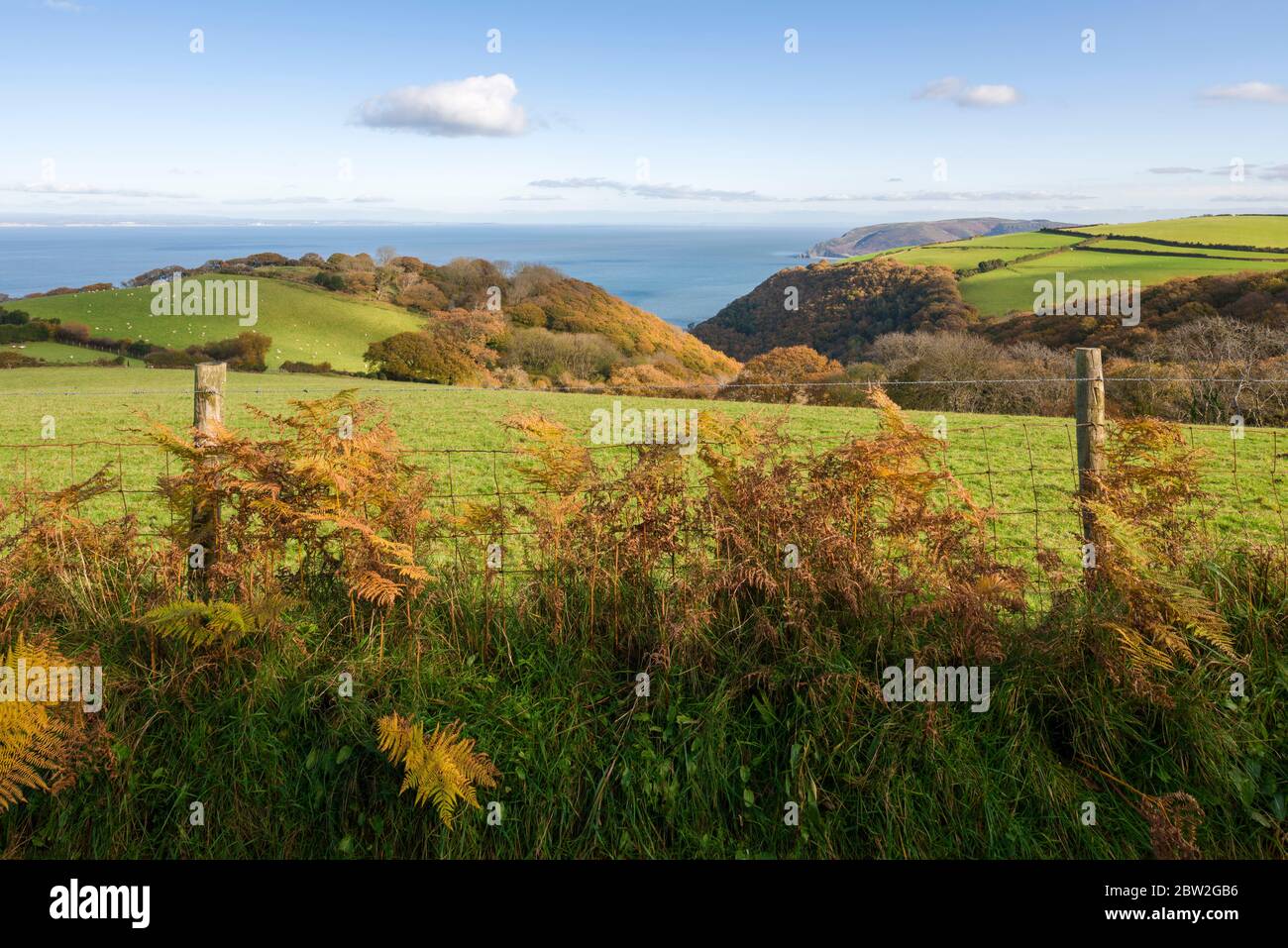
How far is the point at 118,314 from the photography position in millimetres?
57281

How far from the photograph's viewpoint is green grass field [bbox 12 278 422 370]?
53969 millimetres

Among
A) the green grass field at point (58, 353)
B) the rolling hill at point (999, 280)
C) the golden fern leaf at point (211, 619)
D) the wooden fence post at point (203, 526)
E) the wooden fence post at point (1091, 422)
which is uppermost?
the rolling hill at point (999, 280)

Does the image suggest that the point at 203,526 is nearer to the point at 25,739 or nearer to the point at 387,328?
the point at 25,739

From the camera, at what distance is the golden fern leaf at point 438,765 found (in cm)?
351

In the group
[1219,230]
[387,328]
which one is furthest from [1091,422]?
[1219,230]

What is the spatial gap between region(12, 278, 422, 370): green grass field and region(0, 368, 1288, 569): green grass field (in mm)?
21151

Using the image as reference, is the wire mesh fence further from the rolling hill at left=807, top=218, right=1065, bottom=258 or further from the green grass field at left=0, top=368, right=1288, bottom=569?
the rolling hill at left=807, top=218, right=1065, bottom=258

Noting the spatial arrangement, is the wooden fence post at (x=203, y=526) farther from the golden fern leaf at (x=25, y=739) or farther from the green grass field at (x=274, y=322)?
the green grass field at (x=274, y=322)

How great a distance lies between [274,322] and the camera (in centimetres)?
6288

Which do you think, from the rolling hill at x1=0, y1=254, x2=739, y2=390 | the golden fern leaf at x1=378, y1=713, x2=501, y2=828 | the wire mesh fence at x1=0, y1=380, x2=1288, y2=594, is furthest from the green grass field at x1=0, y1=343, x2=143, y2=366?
the golden fern leaf at x1=378, y1=713, x2=501, y2=828

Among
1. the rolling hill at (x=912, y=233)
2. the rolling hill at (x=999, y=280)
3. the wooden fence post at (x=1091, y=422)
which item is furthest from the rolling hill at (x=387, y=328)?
the rolling hill at (x=912, y=233)

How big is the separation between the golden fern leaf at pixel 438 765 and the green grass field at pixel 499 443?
68.0 inches
